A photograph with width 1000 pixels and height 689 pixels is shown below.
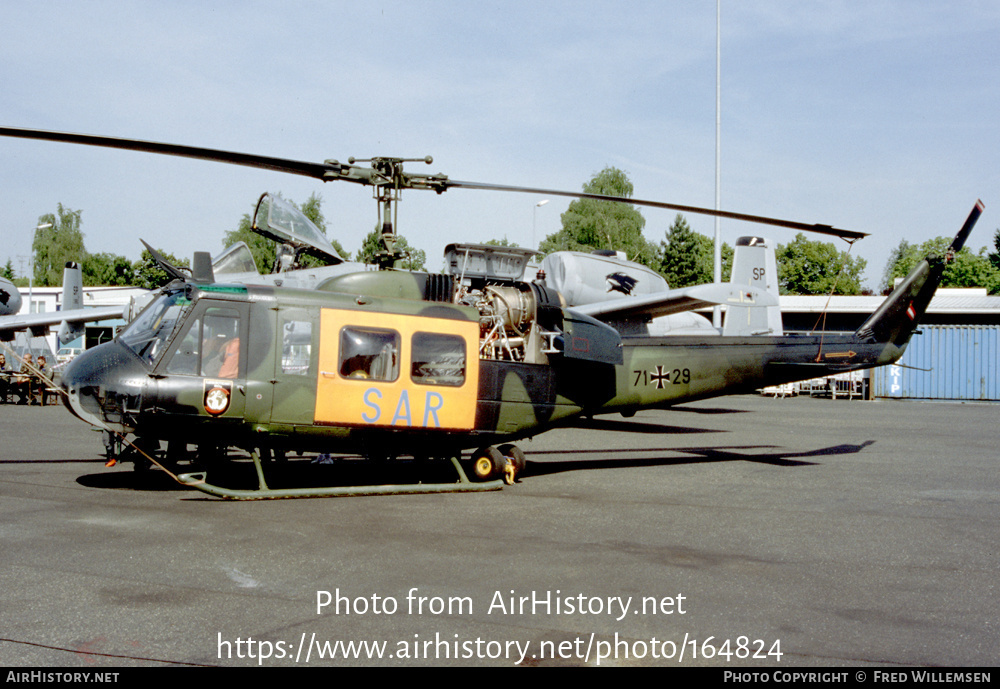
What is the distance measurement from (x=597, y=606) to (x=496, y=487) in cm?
467

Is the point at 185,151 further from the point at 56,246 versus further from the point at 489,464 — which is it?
the point at 56,246

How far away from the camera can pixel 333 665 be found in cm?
415

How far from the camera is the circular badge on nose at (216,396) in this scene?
28.0ft

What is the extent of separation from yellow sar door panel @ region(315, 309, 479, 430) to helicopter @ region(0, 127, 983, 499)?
0.02m

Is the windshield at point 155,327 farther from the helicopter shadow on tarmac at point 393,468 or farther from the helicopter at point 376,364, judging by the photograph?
the helicopter shadow on tarmac at point 393,468

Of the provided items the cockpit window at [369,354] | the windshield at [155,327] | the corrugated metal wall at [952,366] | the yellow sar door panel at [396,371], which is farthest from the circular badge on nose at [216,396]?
the corrugated metal wall at [952,366]

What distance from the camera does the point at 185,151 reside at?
735 centimetres

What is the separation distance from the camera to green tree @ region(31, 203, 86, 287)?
92125mm

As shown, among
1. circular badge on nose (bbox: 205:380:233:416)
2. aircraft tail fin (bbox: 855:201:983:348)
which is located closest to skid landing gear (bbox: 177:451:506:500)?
circular badge on nose (bbox: 205:380:233:416)

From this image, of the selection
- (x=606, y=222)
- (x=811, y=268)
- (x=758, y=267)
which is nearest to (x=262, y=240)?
(x=606, y=222)

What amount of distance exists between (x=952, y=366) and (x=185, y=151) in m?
41.8

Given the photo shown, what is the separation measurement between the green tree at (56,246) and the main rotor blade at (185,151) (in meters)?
94.2

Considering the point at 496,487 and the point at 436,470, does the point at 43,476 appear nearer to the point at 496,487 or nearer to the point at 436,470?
the point at 436,470

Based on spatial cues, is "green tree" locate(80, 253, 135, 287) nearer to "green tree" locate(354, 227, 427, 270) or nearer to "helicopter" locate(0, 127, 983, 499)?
"green tree" locate(354, 227, 427, 270)
